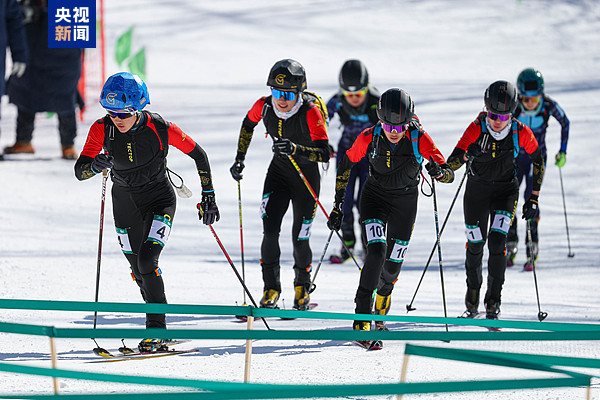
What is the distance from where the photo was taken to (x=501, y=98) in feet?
24.2

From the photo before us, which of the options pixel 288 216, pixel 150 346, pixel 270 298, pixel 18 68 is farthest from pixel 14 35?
pixel 150 346

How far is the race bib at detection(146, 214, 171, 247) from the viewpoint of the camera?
6.43m

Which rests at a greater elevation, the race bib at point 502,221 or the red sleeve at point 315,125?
the red sleeve at point 315,125

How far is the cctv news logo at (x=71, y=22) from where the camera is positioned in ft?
22.1

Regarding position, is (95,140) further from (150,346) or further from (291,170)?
(291,170)

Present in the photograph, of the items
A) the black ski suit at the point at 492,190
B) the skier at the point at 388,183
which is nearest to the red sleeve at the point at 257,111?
the skier at the point at 388,183

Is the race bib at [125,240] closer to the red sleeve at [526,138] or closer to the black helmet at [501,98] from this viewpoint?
the black helmet at [501,98]

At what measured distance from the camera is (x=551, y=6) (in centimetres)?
2684

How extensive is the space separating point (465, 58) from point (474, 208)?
14904 mm

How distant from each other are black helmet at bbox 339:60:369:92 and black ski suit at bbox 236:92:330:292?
1.63 m

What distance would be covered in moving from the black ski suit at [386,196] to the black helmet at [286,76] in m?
0.79

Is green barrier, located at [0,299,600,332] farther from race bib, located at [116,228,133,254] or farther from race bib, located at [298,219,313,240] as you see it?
race bib, located at [298,219,313,240]

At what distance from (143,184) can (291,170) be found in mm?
1679

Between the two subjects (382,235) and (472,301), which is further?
Result: (472,301)
